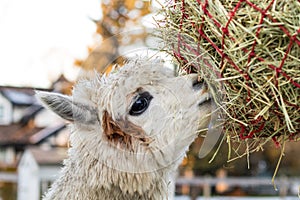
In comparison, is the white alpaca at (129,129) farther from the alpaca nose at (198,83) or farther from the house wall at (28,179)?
the house wall at (28,179)

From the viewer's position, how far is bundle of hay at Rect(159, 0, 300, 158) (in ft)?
4.94

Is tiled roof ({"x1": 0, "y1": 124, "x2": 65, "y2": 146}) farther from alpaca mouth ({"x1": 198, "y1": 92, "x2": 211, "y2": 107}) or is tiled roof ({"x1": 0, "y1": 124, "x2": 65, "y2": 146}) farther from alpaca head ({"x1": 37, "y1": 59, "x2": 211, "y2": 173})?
alpaca mouth ({"x1": 198, "y1": 92, "x2": 211, "y2": 107})

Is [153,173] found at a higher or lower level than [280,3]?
lower

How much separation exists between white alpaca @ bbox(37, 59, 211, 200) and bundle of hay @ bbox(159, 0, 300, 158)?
20cm

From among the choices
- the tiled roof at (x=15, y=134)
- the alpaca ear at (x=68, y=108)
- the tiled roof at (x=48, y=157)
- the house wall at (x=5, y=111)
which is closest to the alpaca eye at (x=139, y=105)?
the alpaca ear at (x=68, y=108)

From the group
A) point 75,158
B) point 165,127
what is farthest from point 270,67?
point 75,158

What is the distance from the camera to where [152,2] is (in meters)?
2.08

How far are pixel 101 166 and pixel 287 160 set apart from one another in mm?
16038

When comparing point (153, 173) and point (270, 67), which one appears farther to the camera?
point (153, 173)

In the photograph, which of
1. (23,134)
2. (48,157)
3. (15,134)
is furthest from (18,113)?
(48,157)

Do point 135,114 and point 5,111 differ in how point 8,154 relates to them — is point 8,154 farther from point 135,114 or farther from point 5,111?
point 135,114

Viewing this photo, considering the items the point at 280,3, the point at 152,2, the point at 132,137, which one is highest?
the point at 152,2

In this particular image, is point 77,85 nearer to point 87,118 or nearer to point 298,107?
point 87,118

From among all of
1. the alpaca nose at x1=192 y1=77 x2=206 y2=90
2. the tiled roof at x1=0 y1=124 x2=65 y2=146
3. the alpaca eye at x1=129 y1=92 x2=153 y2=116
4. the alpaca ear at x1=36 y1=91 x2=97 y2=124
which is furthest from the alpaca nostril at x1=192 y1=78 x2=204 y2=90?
the tiled roof at x1=0 y1=124 x2=65 y2=146
